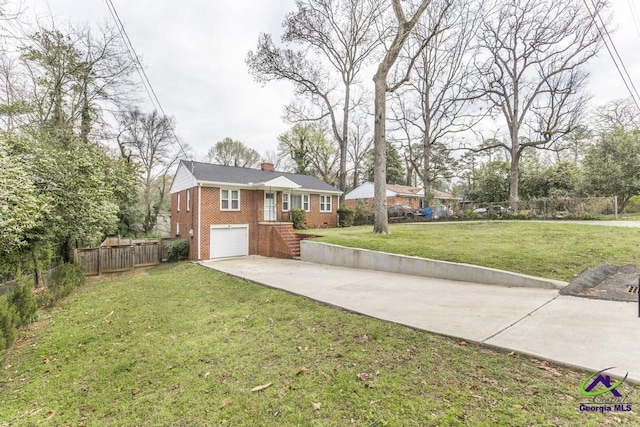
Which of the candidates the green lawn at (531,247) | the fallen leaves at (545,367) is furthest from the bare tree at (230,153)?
the fallen leaves at (545,367)

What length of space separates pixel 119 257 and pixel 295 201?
9598mm

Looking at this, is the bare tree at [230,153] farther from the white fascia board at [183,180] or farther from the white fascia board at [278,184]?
the white fascia board at [278,184]

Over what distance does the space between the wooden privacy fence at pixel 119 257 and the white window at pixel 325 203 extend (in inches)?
379

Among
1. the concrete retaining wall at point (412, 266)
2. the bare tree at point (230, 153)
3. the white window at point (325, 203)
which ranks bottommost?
the concrete retaining wall at point (412, 266)

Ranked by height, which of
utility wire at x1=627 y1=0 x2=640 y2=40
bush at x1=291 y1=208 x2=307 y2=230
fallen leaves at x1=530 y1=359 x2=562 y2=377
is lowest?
fallen leaves at x1=530 y1=359 x2=562 y2=377

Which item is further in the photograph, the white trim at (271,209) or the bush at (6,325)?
the white trim at (271,209)

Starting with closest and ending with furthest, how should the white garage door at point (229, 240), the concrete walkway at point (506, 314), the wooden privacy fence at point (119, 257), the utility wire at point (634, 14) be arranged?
the concrete walkway at point (506, 314) < the utility wire at point (634, 14) < the wooden privacy fence at point (119, 257) < the white garage door at point (229, 240)

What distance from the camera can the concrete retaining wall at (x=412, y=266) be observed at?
253 inches

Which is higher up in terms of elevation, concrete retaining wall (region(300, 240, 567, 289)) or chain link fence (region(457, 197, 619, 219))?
chain link fence (region(457, 197, 619, 219))

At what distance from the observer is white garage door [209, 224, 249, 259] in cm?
1432

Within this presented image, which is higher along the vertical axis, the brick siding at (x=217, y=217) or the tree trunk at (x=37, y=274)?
the brick siding at (x=217, y=217)

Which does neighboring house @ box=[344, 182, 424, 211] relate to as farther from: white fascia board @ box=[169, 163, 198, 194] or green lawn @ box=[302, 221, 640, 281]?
green lawn @ box=[302, 221, 640, 281]

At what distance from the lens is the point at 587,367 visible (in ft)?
9.21

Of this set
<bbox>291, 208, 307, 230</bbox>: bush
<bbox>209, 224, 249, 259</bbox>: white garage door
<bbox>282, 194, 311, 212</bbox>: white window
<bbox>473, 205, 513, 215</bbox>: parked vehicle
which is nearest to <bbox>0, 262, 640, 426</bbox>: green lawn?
<bbox>209, 224, 249, 259</bbox>: white garage door
